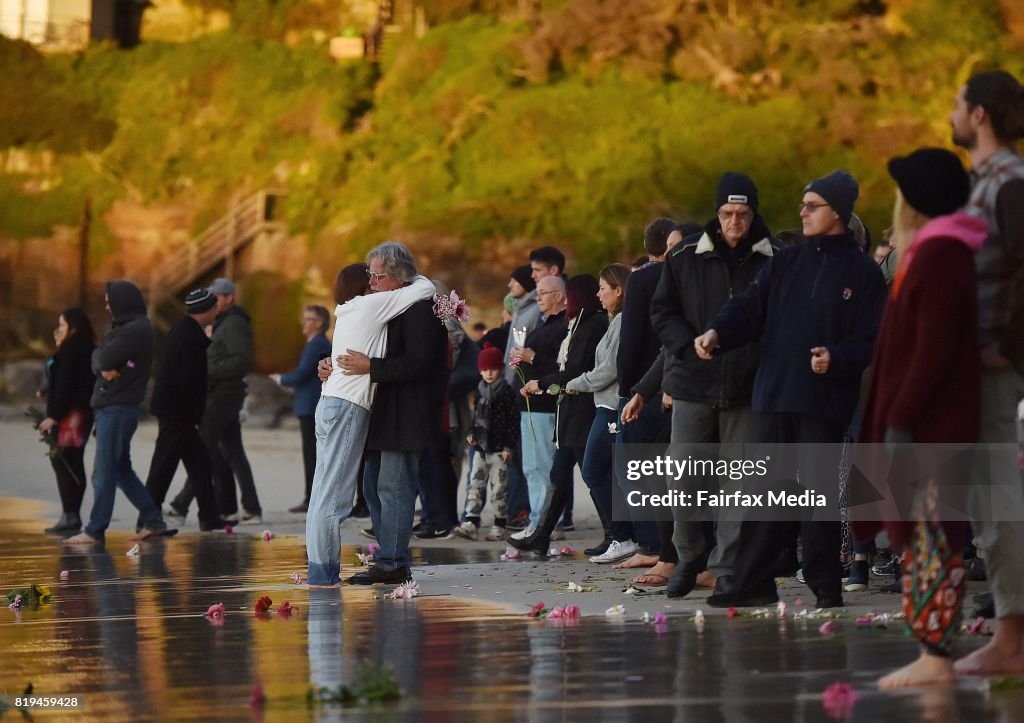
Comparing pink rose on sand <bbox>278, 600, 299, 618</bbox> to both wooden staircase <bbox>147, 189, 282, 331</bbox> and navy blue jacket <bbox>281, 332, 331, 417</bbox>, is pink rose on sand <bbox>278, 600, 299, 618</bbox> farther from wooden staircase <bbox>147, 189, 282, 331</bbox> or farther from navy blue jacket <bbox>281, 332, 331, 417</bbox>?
wooden staircase <bbox>147, 189, 282, 331</bbox>

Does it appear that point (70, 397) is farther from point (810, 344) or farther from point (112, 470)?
point (810, 344)

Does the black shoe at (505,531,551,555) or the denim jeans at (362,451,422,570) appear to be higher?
the denim jeans at (362,451,422,570)

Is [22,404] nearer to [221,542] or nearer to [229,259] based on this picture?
[229,259]

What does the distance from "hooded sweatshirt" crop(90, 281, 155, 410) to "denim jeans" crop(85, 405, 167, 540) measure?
0.31 ft

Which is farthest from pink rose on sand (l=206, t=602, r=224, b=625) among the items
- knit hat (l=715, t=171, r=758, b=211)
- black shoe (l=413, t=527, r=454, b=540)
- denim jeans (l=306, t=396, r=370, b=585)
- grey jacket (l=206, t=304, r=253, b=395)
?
grey jacket (l=206, t=304, r=253, b=395)

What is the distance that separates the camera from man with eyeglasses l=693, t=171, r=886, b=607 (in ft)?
27.4

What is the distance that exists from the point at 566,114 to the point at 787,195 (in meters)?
5.17

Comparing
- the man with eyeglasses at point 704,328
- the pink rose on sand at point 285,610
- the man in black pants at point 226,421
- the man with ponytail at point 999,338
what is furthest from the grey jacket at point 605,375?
the man in black pants at point 226,421

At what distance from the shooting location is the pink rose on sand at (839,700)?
18.5ft

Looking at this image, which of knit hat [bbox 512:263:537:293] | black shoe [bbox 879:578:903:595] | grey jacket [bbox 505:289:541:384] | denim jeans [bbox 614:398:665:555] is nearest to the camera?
black shoe [bbox 879:578:903:595]

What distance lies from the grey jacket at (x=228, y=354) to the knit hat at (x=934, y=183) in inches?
402

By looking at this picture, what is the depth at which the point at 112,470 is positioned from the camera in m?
14.0

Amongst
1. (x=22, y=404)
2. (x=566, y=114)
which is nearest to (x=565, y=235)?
(x=566, y=114)

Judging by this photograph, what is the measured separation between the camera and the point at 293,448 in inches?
1160
